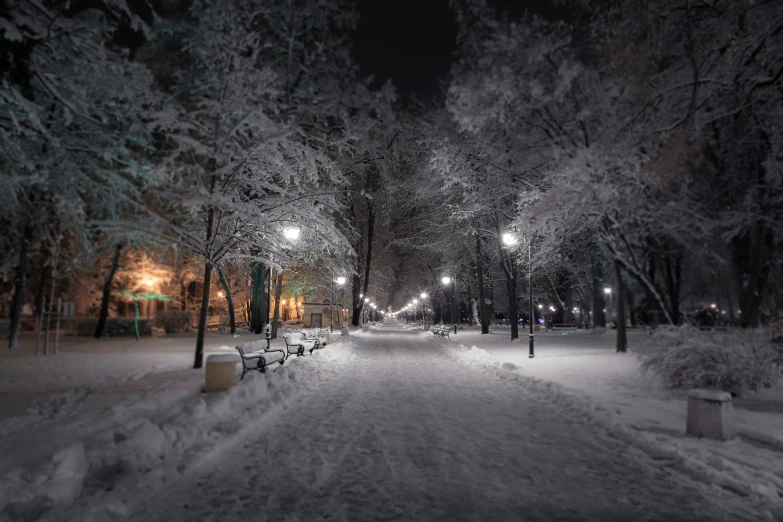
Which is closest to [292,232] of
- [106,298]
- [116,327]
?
[106,298]

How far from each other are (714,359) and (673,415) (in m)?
2.10

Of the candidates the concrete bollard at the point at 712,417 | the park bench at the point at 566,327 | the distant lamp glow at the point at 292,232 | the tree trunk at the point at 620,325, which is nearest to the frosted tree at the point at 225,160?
the distant lamp glow at the point at 292,232

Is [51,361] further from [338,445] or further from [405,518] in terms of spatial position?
[405,518]

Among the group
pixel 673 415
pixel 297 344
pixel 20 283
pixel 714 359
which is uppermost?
pixel 20 283

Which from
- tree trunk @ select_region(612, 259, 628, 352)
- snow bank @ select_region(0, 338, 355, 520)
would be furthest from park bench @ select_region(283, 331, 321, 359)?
tree trunk @ select_region(612, 259, 628, 352)

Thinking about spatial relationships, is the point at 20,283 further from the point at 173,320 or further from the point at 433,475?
the point at 433,475

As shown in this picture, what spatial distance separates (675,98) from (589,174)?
2.22 meters

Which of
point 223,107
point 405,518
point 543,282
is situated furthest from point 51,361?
point 543,282

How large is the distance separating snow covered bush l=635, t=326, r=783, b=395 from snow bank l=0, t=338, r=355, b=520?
752cm

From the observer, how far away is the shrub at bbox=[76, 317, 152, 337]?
80.6 ft

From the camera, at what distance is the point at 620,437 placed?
612 centimetres

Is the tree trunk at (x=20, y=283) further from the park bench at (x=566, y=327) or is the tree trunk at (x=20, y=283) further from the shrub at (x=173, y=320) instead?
the park bench at (x=566, y=327)

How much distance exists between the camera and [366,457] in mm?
5289

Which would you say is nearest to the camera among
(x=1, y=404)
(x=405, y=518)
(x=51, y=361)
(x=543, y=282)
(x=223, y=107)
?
(x=405, y=518)
